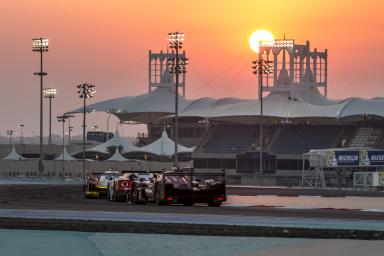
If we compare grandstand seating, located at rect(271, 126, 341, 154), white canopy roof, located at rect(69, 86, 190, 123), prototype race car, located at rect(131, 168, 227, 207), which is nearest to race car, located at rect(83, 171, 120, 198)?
prototype race car, located at rect(131, 168, 227, 207)

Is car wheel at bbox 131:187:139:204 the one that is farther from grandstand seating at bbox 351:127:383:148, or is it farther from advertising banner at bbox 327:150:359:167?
grandstand seating at bbox 351:127:383:148

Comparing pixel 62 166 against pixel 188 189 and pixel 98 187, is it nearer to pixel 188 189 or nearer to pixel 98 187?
pixel 98 187

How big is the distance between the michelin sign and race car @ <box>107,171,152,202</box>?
131ft

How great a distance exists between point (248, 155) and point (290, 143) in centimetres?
1362

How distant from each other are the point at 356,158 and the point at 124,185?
4246 cm

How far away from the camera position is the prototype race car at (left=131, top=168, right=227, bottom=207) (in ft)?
123

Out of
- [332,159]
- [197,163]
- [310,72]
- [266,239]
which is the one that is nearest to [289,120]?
[197,163]

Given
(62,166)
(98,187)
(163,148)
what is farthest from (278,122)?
(98,187)

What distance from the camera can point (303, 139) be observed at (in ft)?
435

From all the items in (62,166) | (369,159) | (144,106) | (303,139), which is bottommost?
(62,166)

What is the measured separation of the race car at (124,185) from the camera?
42.4 m

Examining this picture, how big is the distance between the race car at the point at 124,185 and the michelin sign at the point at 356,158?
39963 mm

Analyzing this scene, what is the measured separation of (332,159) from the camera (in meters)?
82.2

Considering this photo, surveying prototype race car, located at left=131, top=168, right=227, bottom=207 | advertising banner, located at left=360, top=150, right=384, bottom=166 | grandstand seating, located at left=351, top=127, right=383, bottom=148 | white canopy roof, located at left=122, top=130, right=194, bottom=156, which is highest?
grandstand seating, located at left=351, top=127, right=383, bottom=148
